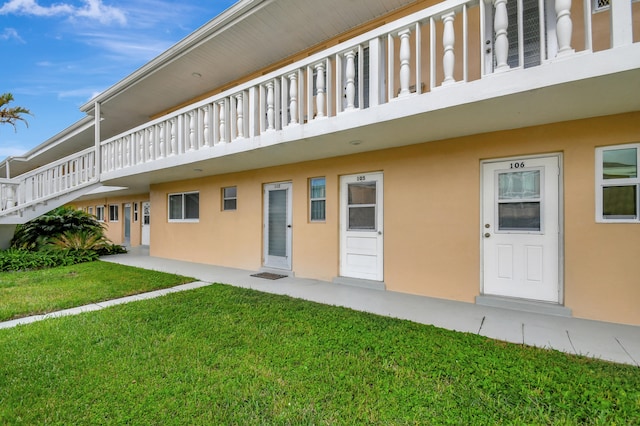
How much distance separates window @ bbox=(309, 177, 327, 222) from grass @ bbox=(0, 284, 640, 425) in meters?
3.13

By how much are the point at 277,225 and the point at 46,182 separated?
7849 millimetres

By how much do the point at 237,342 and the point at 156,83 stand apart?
7.63m

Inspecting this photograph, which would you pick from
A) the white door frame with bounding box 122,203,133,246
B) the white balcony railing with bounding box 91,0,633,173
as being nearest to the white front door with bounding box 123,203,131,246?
the white door frame with bounding box 122,203,133,246

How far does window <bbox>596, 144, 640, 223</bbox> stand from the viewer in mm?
3689

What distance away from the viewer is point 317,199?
6605 millimetres

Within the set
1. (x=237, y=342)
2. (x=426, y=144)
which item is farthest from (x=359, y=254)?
(x=237, y=342)

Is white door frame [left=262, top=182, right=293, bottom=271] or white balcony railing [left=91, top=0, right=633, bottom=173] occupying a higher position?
white balcony railing [left=91, top=0, right=633, bottom=173]

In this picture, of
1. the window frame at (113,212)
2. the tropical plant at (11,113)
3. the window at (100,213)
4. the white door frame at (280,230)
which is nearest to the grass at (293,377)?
the white door frame at (280,230)

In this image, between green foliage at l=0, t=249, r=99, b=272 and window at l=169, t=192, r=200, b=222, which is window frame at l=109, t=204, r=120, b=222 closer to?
green foliage at l=0, t=249, r=99, b=272

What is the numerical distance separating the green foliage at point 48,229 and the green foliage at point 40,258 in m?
0.55

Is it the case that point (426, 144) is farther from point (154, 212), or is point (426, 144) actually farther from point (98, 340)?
point (154, 212)

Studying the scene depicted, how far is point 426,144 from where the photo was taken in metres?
5.10

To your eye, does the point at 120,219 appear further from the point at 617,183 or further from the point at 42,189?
the point at 617,183

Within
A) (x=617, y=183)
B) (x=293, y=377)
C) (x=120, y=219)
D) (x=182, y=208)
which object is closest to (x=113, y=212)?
(x=120, y=219)
